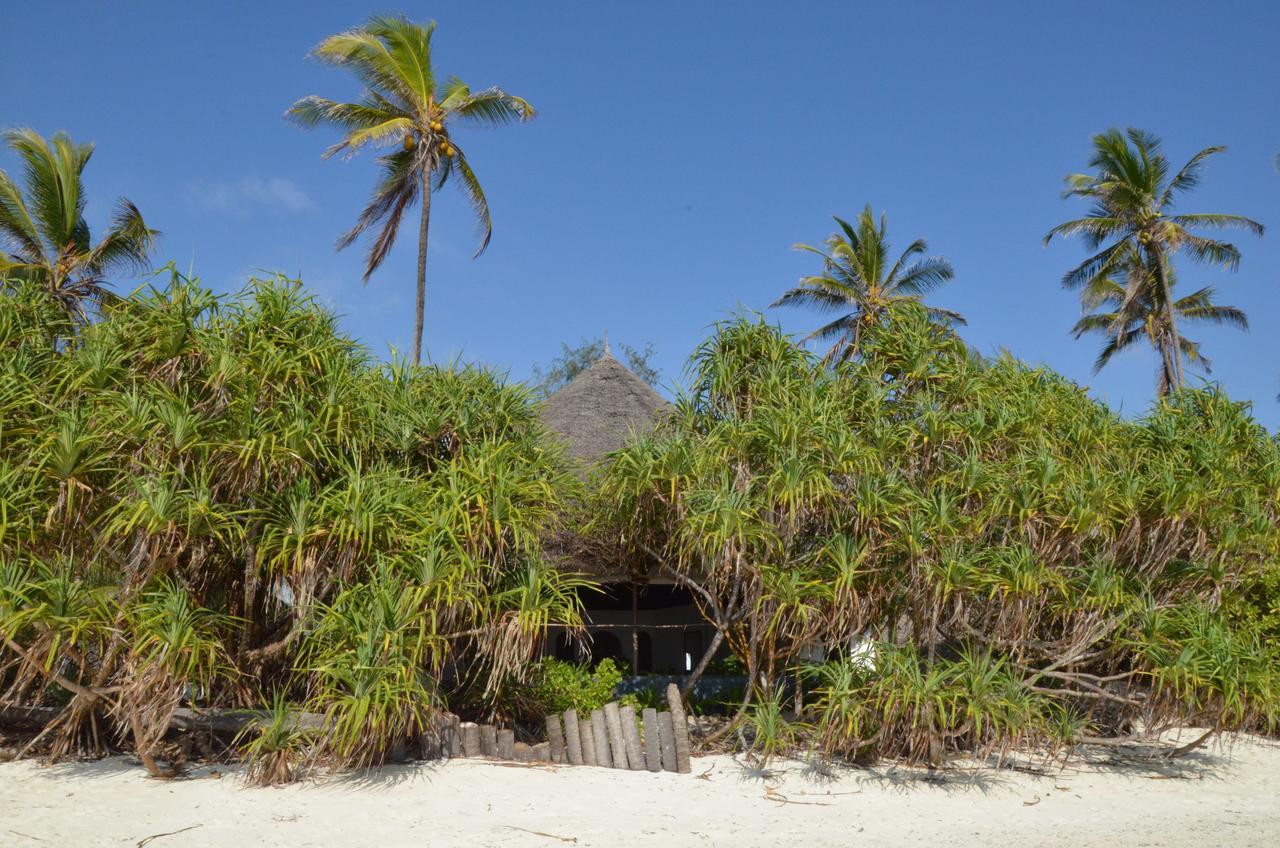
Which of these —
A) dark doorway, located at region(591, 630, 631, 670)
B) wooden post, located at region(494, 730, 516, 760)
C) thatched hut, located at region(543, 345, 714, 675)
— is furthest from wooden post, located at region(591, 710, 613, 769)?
dark doorway, located at region(591, 630, 631, 670)

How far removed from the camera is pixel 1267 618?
10.1 m

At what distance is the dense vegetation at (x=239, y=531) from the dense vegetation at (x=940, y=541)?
157 cm

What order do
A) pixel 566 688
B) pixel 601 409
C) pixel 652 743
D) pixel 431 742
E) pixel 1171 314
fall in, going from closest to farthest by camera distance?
1. pixel 431 742
2. pixel 652 743
3. pixel 566 688
4. pixel 601 409
5. pixel 1171 314

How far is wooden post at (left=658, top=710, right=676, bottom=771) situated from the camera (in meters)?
7.54

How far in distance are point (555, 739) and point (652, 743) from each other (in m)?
0.85

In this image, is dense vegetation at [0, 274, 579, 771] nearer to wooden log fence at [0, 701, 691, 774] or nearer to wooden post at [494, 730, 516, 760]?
wooden log fence at [0, 701, 691, 774]

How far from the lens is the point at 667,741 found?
7543 millimetres

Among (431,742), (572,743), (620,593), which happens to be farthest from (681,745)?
(620,593)

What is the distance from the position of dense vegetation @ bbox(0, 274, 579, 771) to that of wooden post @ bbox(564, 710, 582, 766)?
69cm

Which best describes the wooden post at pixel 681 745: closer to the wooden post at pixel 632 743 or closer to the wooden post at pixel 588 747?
the wooden post at pixel 632 743

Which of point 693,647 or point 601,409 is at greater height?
point 601,409

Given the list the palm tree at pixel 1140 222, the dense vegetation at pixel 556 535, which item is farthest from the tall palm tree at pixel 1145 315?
the dense vegetation at pixel 556 535

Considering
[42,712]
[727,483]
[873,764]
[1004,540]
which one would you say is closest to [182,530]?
[42,712]

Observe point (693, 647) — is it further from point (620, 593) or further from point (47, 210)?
point (47, 210)
